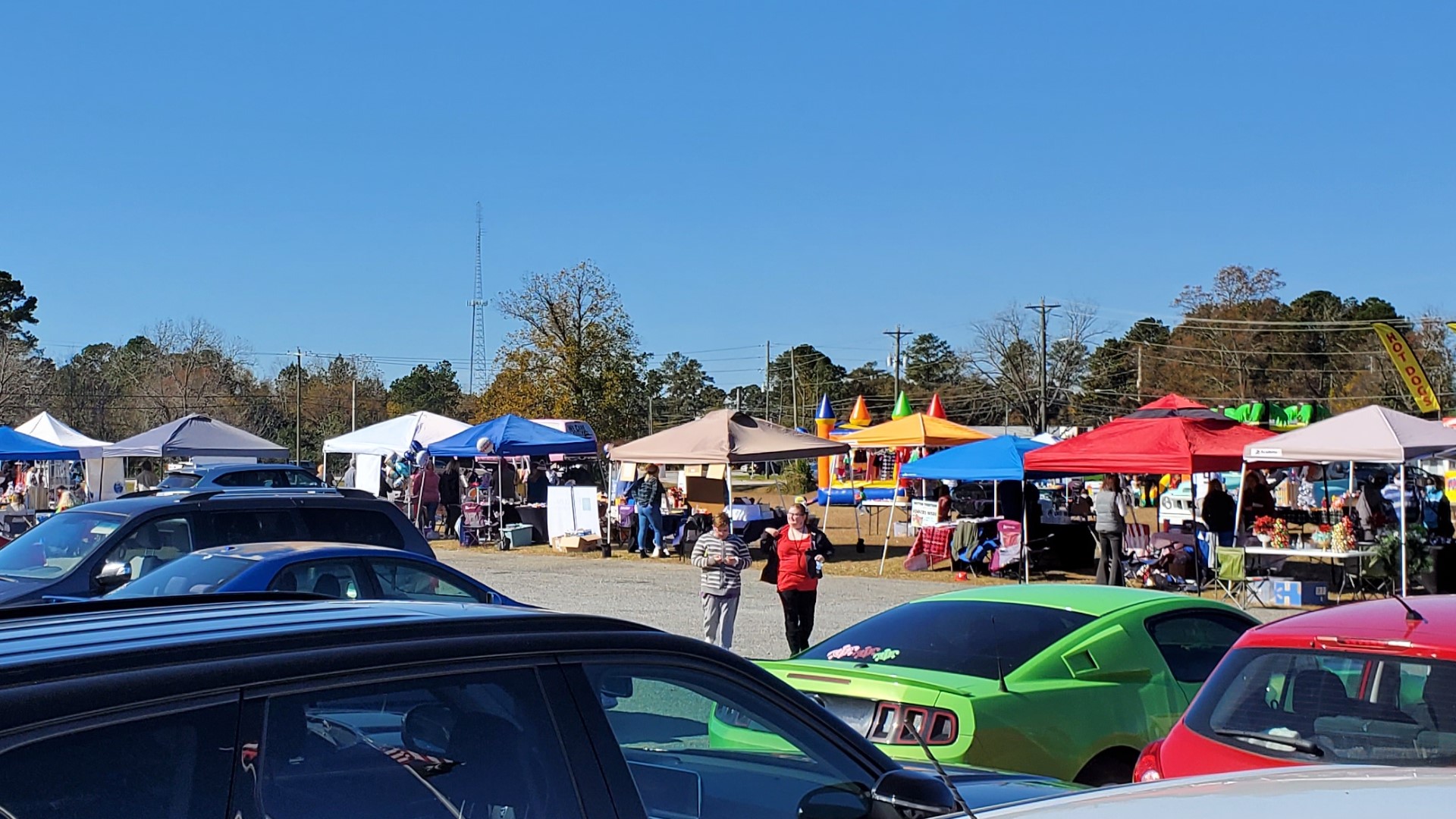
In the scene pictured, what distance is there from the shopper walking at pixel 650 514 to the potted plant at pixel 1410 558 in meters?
13.4

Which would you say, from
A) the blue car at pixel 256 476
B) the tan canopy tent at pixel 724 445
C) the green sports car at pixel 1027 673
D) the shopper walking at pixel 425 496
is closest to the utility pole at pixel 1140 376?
the shopper walking at pixel 425 496

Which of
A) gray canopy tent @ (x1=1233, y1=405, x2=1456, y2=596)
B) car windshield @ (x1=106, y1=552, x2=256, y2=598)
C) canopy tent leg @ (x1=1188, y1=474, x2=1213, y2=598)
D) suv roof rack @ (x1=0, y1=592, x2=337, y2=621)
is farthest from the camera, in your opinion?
canopy tent leg @ (x1=1188, y1=474, x2=1213, y2=598)

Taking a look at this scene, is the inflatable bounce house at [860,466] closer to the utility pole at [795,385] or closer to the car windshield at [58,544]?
the car windshield at [58,544]

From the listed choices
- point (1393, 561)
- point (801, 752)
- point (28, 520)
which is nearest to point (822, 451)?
point (1393, 561)

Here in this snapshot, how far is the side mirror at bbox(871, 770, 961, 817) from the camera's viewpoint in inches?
121

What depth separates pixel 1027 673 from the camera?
22.7ft

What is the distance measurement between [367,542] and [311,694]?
29.9 ft

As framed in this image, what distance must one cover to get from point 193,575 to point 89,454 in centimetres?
2447

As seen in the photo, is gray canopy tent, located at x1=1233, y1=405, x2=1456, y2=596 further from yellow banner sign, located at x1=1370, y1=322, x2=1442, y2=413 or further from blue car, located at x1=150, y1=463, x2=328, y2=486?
yellow banner sign, located at x1=1370, y1=322, x2=1442, y2=413

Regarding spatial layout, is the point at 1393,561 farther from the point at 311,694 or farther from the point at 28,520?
the point at 28,520

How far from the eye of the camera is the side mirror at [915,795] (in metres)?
3.08

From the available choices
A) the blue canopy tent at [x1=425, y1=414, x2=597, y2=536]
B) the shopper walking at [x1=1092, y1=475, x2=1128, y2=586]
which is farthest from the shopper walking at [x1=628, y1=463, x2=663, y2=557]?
the shopper walking at [x1=1092, y1=475, x2=1128, y2=586]

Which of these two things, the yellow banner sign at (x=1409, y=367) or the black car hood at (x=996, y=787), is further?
the yellow banner sign at (x=1409, y=367)

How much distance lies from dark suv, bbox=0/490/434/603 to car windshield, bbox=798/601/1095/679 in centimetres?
462
